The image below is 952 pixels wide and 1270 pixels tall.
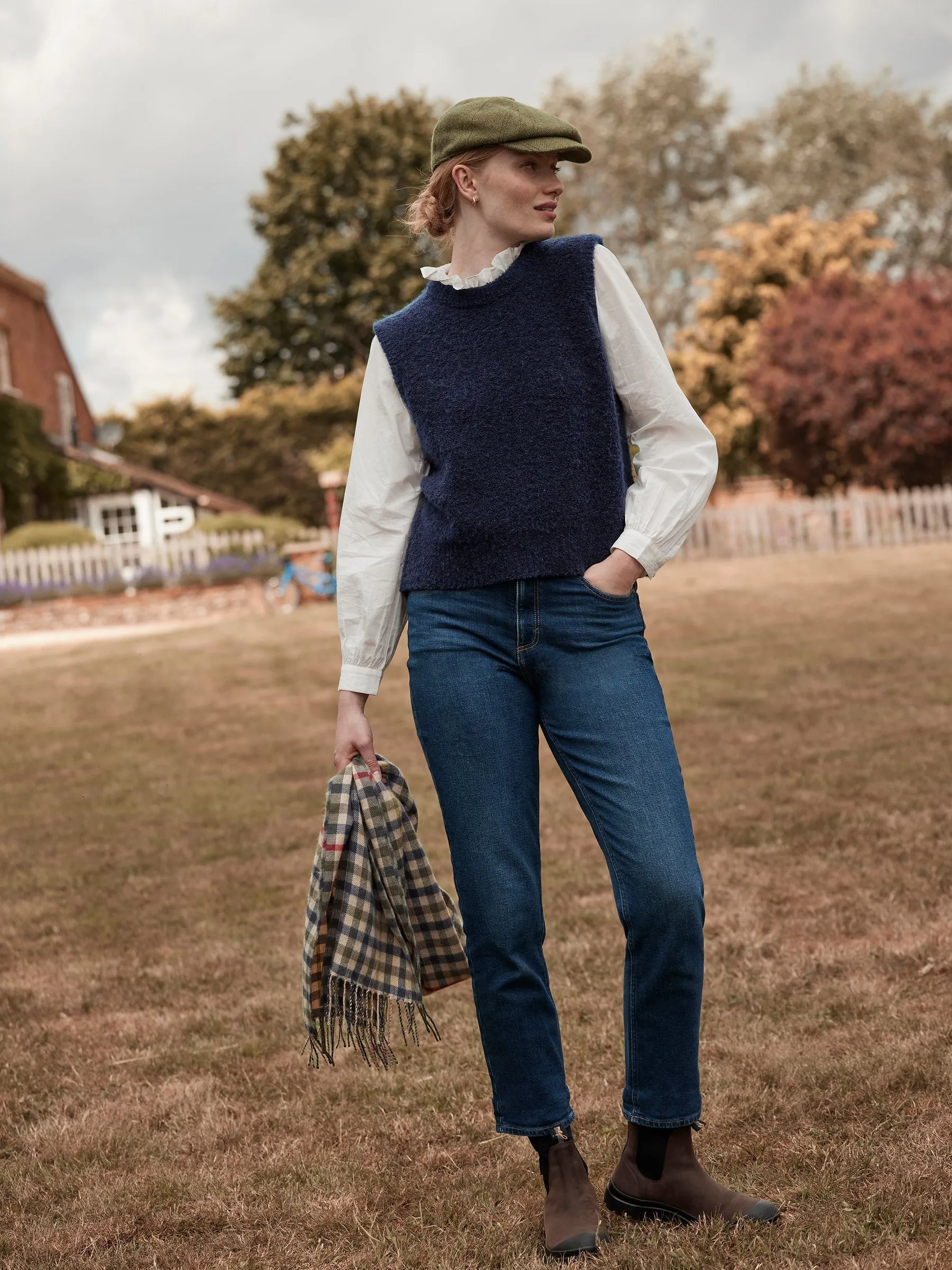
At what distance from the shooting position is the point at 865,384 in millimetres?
23172

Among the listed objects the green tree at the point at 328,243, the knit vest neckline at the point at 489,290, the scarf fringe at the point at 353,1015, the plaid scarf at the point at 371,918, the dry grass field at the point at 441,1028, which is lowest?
the dry grass field at the point at 441,1028

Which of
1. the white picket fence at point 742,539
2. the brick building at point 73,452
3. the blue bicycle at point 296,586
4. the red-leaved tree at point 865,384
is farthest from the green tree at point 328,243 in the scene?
the blue bicycle at point 296,586

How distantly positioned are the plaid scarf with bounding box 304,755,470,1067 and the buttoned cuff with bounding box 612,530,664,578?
616 millimetres

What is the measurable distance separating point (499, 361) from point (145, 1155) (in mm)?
1972

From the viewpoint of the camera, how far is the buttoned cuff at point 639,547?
7.73 ft

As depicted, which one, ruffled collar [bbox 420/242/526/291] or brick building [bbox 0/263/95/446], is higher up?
brick building [bbox 0/263/95/446]

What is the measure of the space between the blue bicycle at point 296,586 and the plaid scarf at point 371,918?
49.8 ft

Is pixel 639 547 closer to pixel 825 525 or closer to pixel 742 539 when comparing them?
pixel 825 525

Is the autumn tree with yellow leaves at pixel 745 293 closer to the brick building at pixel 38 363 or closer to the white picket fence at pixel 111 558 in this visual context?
the white picket fence at pixel 111 558

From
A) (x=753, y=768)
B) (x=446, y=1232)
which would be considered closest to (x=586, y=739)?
(x=446, y=1232)

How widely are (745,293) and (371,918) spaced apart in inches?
1175

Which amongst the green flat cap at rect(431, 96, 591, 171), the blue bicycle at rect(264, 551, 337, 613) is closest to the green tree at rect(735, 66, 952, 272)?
the blue bicycle at rect(264, 551, 337, 613)

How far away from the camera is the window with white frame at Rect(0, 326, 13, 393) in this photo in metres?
28.3

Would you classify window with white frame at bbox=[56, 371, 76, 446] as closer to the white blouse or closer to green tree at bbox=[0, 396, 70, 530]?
green tree at bbox=[0, 396, 70, 530]
